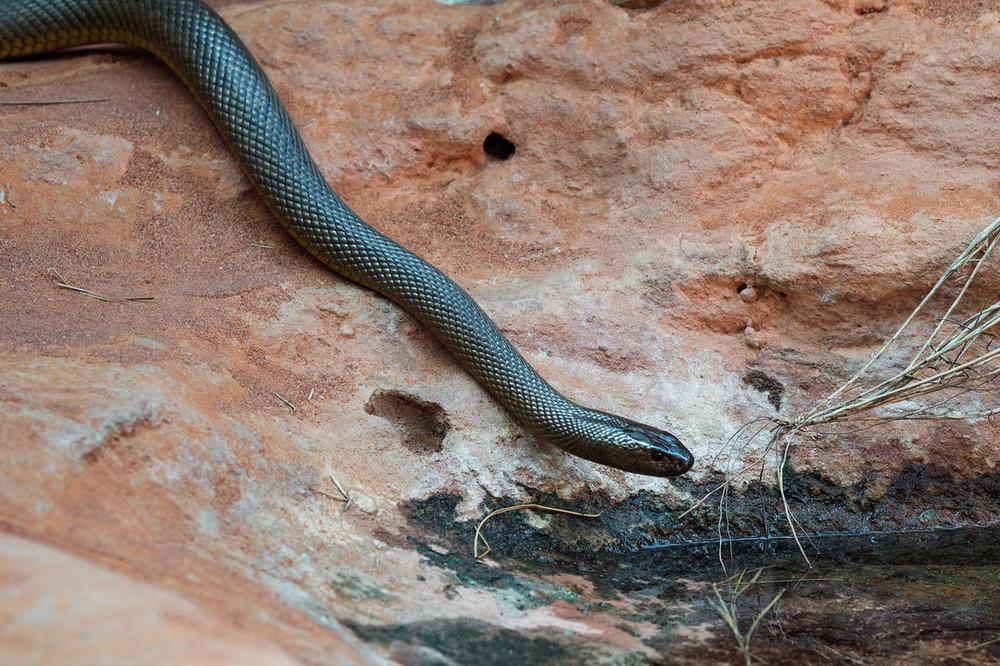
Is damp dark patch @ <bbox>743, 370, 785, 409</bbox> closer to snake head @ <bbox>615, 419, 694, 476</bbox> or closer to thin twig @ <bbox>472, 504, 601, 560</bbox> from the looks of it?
snake head @ <bbox>615, 419, 694, 476</bbox>

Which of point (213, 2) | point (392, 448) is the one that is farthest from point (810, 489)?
point (213, 2)

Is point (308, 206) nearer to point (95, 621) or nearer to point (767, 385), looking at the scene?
point (767, 385)

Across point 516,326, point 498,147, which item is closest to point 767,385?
point 516,326

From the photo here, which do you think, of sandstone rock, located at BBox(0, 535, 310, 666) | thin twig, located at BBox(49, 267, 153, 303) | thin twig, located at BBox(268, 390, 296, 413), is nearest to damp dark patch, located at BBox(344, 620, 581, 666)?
sandstone rock, located at BBox(0, 535, 310, 666)

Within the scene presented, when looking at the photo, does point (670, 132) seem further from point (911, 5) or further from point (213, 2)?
point (213, 2)

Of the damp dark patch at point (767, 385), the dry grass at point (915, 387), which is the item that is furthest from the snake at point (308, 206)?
the damp dark patch at point (767, 385)

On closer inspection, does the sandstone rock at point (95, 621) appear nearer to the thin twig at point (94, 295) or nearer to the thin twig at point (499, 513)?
the thin twig at point (499, 513)
